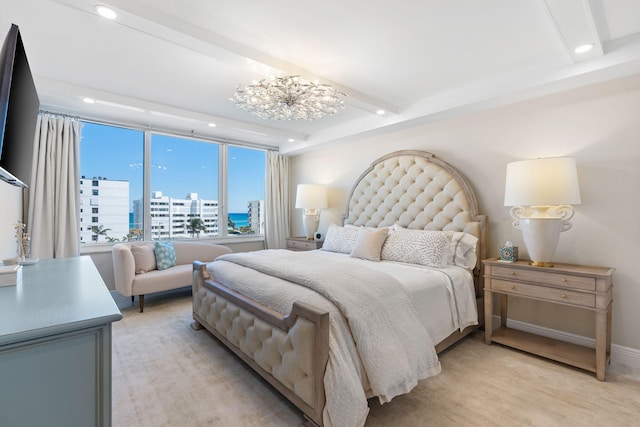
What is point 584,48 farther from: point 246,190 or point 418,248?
point 246,190

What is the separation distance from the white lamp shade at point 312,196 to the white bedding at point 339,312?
1.69m

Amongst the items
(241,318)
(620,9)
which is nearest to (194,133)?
(241,318)

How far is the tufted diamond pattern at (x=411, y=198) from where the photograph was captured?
3.39m

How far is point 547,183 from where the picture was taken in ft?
8.13

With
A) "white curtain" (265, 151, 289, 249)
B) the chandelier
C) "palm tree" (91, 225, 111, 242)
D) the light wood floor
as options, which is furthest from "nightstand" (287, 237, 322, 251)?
"palm tree" (91, 225, 111, 242)

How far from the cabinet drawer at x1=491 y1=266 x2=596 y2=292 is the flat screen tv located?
3.41 meters

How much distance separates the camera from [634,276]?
2.45 meters

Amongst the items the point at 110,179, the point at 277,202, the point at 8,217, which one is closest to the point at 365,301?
the point at 8,217

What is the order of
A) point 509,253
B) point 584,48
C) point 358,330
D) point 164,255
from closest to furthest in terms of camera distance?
point 358,330 → point 584,48 → point 509,253 → point 164,255

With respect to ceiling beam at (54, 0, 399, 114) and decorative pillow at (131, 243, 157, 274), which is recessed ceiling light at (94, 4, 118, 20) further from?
decorative pillow at (131, 243, 157, 274)

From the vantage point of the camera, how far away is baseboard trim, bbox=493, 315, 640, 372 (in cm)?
243

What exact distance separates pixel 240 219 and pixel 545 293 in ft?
15.0

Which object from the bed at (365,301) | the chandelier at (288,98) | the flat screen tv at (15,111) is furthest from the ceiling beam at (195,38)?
the bed at (365,301)

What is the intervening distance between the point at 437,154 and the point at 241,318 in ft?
9.48
